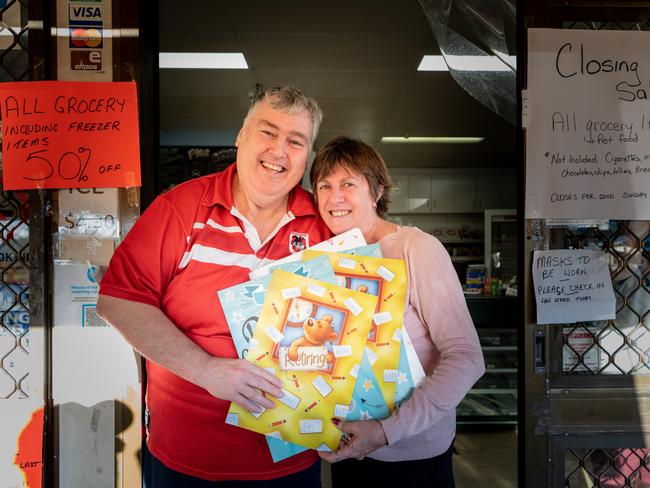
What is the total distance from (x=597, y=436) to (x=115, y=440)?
1.80 meters

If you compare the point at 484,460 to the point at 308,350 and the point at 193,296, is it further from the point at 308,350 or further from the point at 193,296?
the point at 193,296

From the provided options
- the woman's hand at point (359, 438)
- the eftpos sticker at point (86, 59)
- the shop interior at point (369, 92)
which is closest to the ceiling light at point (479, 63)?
the shop interior at point (369, 92)

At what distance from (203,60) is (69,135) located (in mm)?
3142

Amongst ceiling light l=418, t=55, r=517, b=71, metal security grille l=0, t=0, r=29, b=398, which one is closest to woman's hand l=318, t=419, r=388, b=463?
metal security grille l=0, t=0, r=29, b=398

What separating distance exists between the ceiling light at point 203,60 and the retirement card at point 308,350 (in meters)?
3.77

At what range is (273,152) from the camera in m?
1.60

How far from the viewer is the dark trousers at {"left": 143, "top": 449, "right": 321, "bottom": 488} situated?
154 cm

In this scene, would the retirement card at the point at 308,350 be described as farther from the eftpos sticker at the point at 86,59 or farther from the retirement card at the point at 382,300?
the eftpos sticker at the point at 86,59

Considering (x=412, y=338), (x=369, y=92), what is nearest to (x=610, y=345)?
(x=412, y=338)

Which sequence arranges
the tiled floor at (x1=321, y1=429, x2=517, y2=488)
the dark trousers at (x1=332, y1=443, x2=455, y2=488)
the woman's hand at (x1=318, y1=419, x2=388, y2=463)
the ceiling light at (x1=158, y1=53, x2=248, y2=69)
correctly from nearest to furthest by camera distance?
1. the woman's hand at (x1=318, y1=419, x2=388, y2=463)
2. the dark trousers at (x1=332, y1=443, x2=455, y2=488)
3. the tiled floor at (x1=321, y1=429, x2=517, y2=488)
4. the ceiling light at (x1=158, y1=53, x2=248, y2=69)

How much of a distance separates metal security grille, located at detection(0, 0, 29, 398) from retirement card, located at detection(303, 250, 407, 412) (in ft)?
4.11

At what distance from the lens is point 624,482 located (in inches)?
84.5

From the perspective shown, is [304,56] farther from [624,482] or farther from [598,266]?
[624,482]

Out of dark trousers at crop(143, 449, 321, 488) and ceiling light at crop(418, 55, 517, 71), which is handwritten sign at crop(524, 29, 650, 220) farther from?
dark trousers at crop(143, 449, 321, 488)
